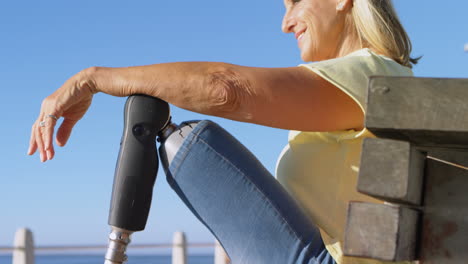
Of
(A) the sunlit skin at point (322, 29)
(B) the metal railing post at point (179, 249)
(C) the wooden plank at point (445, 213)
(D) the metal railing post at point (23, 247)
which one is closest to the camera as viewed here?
(C) the wooden plank at point (445, 213)

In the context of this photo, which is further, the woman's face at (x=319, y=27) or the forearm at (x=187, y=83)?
the woman's face at (x=319, y=27)

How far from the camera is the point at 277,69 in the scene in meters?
1.49

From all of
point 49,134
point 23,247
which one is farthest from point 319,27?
point 23,247

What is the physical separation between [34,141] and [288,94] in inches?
30.7

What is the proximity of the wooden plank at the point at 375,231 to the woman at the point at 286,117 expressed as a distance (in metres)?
0.54

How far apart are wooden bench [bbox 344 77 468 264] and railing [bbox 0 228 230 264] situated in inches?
144

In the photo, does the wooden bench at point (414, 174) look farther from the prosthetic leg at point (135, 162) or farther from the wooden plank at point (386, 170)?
the prosthetic leg at point (135, 162)

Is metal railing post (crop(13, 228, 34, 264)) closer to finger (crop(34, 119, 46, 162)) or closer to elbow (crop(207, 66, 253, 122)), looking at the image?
finger (crop(34, 119, 46, 162))

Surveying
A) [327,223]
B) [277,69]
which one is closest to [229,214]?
[327,223]

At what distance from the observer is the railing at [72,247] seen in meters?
5.93

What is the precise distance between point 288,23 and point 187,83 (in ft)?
2.74

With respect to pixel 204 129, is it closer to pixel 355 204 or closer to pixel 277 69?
pixel 277 69

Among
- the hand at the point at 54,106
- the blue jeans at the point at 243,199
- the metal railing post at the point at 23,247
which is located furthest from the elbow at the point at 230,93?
the metal railing post at the point at 23,247

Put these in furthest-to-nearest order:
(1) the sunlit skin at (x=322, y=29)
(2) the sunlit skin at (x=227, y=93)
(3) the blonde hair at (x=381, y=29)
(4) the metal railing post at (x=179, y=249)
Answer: (4) the metal railing post at (x=179, y=249) < (1) the sunlit skin at (x=322, y=29) < (3) the blonde hair at (x=381, y=29) < (2) the sunlit skin at (x=227, y=93)
